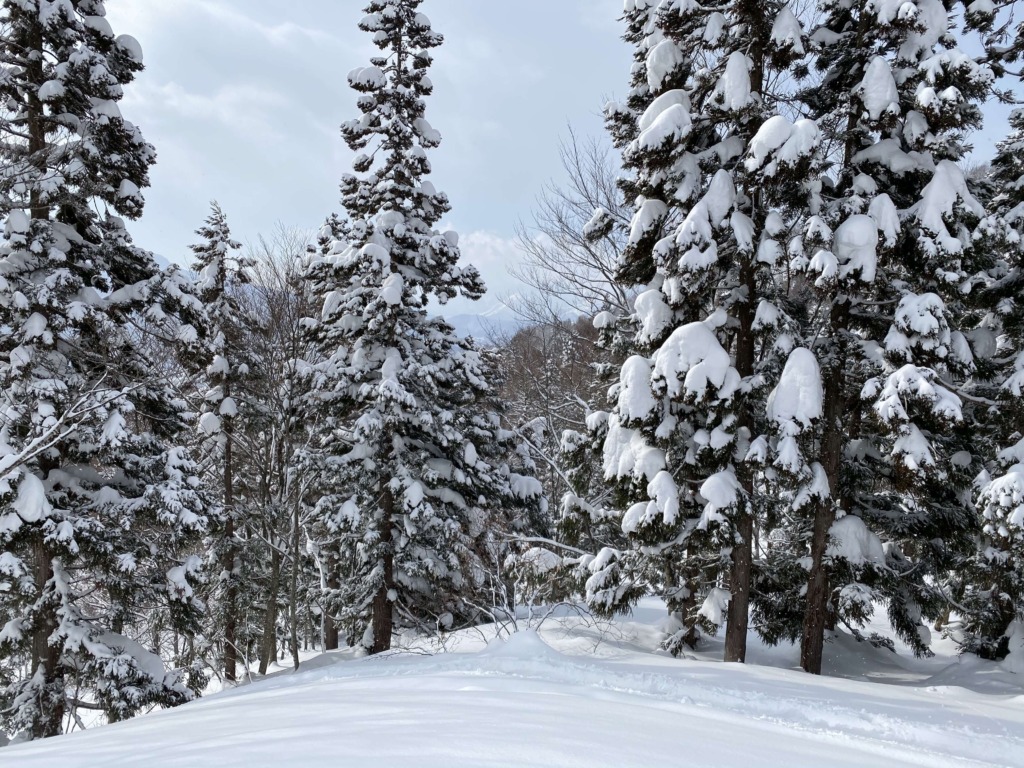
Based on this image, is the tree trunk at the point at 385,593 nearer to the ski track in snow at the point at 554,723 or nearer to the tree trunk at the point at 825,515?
the ski track in snow at the point at 554,723

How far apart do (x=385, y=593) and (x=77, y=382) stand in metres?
7.74

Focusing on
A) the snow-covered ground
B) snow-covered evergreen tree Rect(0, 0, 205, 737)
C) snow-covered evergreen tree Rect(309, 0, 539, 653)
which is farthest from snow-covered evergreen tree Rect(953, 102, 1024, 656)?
snow-covered evergreen tree Rect(0, 0, 205, 737)

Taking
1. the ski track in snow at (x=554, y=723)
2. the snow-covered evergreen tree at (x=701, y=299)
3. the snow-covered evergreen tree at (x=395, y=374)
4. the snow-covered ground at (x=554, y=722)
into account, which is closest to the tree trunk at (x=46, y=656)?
the snow-covered ground at (x=554, y=722)

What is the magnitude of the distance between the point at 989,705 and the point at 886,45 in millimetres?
8917

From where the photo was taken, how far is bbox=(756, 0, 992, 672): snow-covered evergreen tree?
855cm

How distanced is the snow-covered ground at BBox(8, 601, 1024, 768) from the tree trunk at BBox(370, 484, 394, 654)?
20.3 ft

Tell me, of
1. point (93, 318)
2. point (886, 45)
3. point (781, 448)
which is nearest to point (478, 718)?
point (781, 448)

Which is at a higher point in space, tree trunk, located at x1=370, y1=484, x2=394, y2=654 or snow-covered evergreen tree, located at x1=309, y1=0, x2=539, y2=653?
snow-covered evergreen tree, located at x1=309, y1=0, x2=539, y2=653

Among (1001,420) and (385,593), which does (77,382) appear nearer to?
(385,593)

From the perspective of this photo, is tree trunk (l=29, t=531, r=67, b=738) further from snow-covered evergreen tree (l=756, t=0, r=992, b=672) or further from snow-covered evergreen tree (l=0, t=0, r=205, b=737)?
snow-covered evergreen tree (l=756, t=0, r=992, b=672)

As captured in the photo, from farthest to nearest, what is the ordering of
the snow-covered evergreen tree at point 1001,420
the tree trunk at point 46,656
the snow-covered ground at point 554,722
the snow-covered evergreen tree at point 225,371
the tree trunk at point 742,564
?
the snow-covered evergreen tree at point 225,371 → the tree trunk at point 742,564 → the snow-covered evergreen tree at point 1001,420 → the tree trunk at point 46,656 → the snow-covered ground at point 554,722

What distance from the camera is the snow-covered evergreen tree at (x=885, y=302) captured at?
337 inches

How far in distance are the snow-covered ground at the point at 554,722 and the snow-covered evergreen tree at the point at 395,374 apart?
631 centimetres

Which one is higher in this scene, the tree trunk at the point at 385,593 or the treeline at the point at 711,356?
the treeline at the point at 711,356
